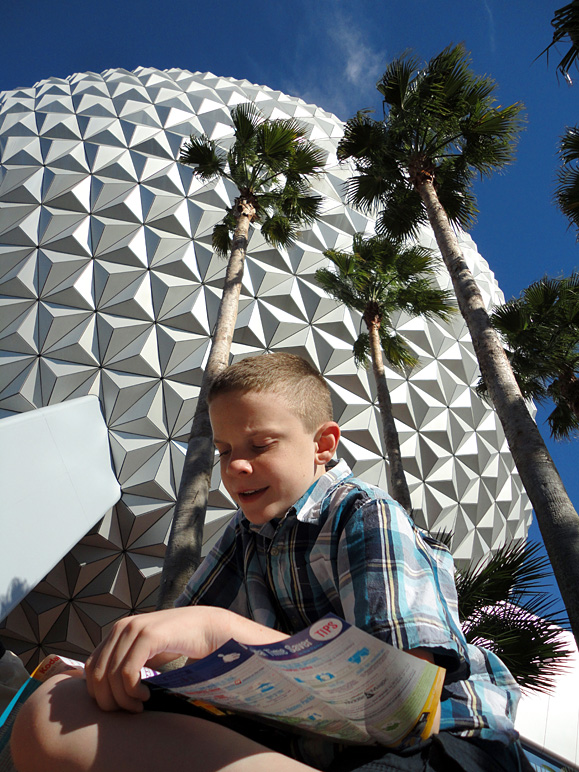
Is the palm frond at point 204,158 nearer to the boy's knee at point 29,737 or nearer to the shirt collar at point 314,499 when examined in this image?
the shirt collar at point 314,499

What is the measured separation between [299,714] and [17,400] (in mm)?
14354

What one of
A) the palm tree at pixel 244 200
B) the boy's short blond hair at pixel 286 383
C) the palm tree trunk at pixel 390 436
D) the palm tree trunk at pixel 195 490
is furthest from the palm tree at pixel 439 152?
the boy's short blond hair at pixel 286 383

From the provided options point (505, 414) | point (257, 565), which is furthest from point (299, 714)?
point (505, 414)

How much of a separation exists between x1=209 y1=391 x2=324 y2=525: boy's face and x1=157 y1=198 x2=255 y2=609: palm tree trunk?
4.17m

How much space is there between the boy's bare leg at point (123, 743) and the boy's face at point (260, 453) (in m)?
0.80

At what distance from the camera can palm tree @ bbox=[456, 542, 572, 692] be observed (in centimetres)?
609

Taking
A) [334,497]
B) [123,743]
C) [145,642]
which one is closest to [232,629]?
[145,642]

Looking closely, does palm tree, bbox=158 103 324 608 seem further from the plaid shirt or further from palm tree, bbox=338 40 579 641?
the plaid shirt

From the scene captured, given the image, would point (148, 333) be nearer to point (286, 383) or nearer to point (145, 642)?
point (286, 383)

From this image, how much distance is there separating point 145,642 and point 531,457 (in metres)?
5.45

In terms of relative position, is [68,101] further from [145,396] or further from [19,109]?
[145,396]

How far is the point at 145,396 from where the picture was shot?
13844 millimetres

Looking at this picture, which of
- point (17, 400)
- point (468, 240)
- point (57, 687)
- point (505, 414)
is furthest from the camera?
point (468, 240)

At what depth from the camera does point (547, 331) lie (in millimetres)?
12719
